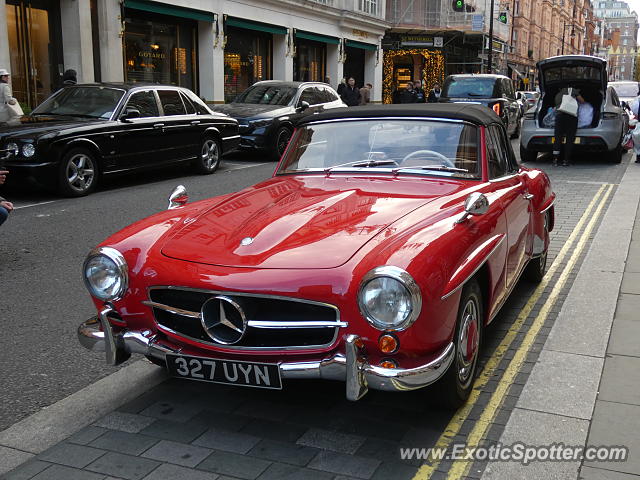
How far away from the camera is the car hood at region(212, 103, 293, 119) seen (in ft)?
51.1

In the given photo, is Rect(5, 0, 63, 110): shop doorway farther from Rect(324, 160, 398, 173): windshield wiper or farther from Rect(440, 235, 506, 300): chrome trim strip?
Rect(440, 235, 506, 300): chrome trim strip

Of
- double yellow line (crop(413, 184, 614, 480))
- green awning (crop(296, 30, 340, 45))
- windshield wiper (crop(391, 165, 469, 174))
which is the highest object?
green awning (crop(296, 30, 340, 45))

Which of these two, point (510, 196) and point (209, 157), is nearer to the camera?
point (510, 196)

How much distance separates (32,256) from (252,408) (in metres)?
4.07

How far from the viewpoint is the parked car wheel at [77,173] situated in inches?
402

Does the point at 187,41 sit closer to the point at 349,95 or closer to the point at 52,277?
the point at 349,95

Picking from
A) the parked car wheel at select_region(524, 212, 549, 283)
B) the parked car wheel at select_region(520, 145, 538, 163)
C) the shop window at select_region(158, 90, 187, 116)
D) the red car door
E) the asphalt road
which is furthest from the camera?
the parked car wheel at select_region(520, 145, 538, 163)

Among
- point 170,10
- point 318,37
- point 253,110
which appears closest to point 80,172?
point 253,110

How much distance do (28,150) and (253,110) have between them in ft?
22.0

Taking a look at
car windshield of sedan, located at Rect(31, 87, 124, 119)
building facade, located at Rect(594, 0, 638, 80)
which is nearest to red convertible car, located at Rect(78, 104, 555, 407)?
car windshield of sedan, located at Rect(31, 87, 124, 119)

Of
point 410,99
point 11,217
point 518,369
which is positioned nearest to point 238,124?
point 11,217

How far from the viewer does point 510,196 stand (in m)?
4.60

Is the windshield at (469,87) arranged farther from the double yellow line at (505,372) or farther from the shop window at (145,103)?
the double yellow line at (505,372)

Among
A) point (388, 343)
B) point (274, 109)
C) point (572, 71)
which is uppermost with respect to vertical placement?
point (572, 71)
